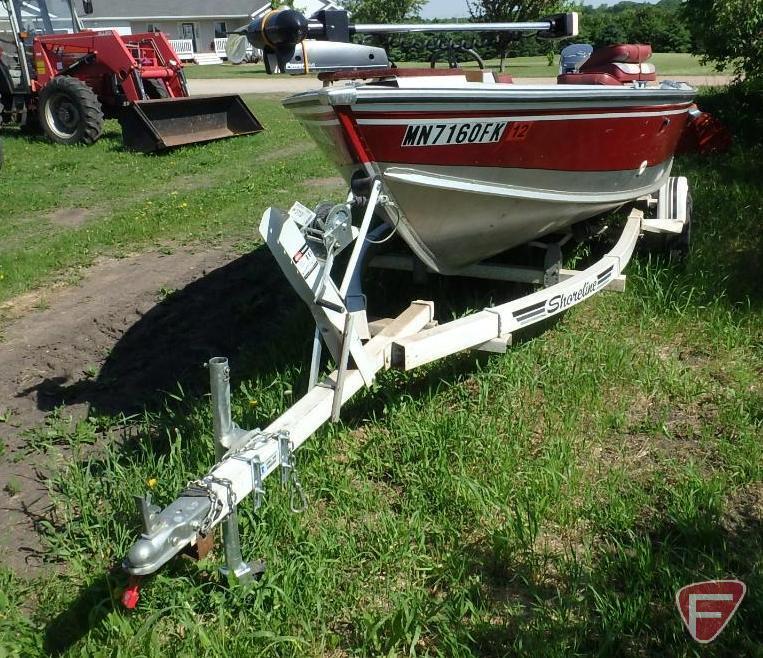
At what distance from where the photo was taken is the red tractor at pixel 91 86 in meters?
11.8

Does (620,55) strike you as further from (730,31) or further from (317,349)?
(730,31)

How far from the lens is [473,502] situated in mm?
3121

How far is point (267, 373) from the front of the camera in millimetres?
4324

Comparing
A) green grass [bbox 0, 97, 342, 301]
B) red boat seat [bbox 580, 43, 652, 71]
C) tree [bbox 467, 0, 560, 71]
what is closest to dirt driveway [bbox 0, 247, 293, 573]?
green grass [bbox 0, 97, 342, 301]

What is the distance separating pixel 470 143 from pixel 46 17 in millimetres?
12485

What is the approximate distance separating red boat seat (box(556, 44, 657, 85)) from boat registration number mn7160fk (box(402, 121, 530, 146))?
2.06 m

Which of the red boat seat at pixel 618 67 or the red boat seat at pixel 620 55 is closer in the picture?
the red boat seat at pixel 618 67

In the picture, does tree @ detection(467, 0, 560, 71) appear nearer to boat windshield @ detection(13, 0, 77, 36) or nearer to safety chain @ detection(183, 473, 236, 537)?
boat windshield @ detection(13, 0, 77, 36)

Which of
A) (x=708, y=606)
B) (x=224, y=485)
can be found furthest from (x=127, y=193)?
(x=708, y=606)

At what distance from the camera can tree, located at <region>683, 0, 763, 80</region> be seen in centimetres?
970

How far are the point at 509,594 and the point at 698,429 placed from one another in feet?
5.05

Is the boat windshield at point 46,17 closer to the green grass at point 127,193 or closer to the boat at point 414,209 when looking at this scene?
the green grass at point 127,193

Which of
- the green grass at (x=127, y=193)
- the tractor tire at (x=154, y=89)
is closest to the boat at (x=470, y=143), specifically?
the green grass at (x=127, y=193)

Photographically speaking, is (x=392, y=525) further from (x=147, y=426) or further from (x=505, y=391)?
(x=147, y=426)
